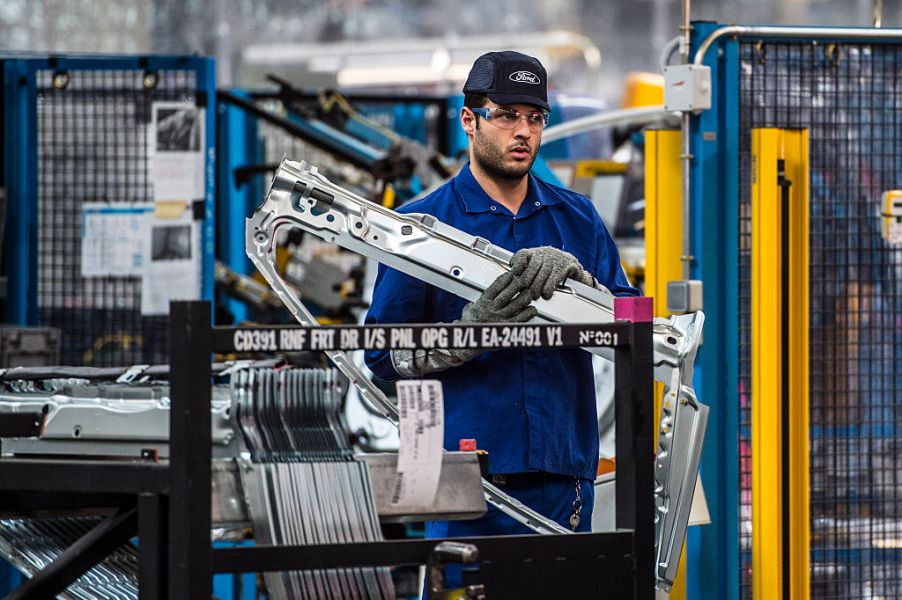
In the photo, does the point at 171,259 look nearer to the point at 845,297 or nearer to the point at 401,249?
the point at 401,249

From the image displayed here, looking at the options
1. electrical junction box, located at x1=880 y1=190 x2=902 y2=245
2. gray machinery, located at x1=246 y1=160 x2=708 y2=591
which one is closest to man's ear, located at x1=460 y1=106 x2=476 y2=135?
gray machinery, located at x1=246 y1=160 x2=708 y2=591

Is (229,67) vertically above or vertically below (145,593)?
above

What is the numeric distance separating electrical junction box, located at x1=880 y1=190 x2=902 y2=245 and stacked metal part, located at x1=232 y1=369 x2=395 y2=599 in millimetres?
2240

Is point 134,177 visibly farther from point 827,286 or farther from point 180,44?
point 180,44

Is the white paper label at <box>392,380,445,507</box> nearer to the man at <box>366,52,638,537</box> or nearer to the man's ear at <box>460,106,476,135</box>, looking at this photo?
the man at <box>366,52,638,537</box>

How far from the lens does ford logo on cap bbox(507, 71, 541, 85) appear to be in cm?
302

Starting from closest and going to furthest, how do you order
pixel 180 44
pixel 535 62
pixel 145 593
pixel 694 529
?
1. pixel 145 593
2. pixel 535 62
3. pixel 694 529
4. pixel 180 44

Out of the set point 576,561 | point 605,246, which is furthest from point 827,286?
point 576,561

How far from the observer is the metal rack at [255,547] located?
2.15m

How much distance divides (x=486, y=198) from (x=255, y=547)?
4.15ft

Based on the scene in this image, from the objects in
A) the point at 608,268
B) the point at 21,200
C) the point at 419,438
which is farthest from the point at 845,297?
the point at 21,200

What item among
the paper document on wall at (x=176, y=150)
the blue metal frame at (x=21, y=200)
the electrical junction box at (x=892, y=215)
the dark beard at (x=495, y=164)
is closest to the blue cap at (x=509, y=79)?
the dark beard at (x=495, y=164)

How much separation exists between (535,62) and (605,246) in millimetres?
490

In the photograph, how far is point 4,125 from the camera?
5367 millimetres
